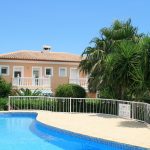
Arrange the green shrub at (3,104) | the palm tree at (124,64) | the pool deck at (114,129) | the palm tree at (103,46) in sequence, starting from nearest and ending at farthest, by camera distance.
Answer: the pool deck at (114,129), the palm tree at (124,64), the palm tree at (103,46), the green shrub at (3,104)

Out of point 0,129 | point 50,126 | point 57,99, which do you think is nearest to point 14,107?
point 57,99

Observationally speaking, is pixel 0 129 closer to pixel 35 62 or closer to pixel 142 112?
pixel 142 112

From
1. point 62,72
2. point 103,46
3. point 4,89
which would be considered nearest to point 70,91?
point 103,46

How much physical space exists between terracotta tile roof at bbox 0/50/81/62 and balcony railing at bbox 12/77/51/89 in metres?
2.97

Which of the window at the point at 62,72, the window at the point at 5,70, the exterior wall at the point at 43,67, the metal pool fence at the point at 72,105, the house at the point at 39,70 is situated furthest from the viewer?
the window at the point at 62,72

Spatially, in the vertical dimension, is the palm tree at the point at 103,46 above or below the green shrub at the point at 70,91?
above

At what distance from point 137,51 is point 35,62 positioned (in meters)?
22.7

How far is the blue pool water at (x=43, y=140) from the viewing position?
14184 mm

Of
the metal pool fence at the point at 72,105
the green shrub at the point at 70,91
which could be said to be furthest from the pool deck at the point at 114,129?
Result: the green shrub at the point at 70,91

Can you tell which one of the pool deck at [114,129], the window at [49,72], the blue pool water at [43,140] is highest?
the window at [49,72]

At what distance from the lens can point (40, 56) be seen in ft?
145

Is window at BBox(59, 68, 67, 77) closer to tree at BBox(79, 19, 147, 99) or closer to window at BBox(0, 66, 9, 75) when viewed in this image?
window at BBox(0, 66, 9, 75)

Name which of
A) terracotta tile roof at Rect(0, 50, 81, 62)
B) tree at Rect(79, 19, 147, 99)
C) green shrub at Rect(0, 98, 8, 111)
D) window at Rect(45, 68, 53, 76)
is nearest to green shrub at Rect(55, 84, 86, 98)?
tree at Rect(79, 19, 147, 99)

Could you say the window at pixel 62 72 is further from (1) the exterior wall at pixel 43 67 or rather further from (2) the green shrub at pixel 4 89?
(2) the green shrub at pixel 4 89
